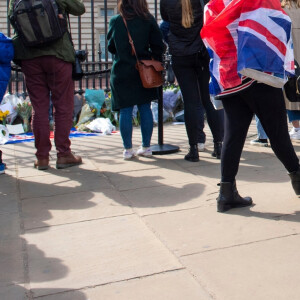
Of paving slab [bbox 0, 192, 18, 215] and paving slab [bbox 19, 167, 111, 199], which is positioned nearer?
paving slab [bbox 0, 192, 18, 215]

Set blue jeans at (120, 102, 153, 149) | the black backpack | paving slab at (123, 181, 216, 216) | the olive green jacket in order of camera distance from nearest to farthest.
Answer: paving slab at (123, 181, 216, 216) → the black backpack → the olive green jacket → blue jeans at (120, 102, 153, 149)

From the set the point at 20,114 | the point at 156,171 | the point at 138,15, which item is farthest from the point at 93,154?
the point at 20,114

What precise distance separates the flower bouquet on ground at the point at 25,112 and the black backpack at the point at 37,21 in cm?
318

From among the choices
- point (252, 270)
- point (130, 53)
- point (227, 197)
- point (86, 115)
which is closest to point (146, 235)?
point (227, 197)

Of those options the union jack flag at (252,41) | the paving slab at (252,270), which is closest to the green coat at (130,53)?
the union jack flag at (252,41)

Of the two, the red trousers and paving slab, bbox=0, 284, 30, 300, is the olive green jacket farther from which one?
paving slab, bbox=0, 284, 30, 300

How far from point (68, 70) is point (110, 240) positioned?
240 cm

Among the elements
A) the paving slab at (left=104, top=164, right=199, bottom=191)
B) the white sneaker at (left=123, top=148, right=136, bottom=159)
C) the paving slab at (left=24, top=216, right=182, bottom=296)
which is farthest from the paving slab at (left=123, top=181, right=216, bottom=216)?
the white sneaker at (left=123, top=148, right=136, bottom=159)

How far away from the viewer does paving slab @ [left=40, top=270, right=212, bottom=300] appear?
253 centimetres

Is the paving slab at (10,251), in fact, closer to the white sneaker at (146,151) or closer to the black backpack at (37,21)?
the black backpack at (37,21)

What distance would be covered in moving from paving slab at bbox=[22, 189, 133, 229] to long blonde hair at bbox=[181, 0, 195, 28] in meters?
1.85

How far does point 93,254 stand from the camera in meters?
3.09

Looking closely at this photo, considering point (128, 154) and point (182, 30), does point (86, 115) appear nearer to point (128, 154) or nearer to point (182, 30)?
point (128, 154)

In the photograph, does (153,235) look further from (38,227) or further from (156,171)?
(156,171)
